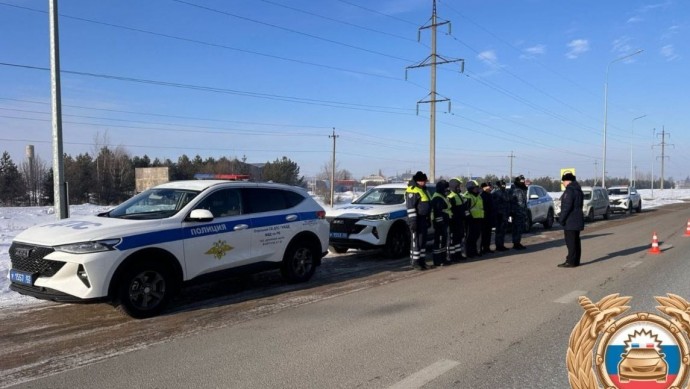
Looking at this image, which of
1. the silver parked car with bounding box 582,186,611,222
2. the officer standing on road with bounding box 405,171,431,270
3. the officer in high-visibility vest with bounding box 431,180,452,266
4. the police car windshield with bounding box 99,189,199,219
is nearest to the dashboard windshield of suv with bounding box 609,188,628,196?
the silver parked car with bounding box 582,186,611,222

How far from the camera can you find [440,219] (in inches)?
420

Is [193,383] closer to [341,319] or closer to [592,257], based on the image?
[341,319]

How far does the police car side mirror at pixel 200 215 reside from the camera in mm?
6793

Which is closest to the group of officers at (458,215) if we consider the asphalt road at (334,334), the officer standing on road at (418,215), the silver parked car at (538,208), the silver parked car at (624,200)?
the officer standing on road at (418,215)

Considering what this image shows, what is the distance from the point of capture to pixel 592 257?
38.5 ft

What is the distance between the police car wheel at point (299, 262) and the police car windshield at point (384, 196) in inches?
148

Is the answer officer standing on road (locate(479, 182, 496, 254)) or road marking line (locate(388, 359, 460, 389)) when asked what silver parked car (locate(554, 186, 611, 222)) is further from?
road marking line (locate(388, 359, 460, 389))

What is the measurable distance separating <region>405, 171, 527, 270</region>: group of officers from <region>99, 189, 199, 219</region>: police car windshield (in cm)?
463


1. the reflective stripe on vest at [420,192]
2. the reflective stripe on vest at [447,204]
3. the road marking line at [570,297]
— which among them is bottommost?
the road marking line at [570,297]

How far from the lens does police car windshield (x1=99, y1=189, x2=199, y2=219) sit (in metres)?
7.05

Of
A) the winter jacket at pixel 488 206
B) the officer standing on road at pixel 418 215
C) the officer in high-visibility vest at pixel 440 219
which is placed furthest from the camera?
the winter jacket at pixel 488 206

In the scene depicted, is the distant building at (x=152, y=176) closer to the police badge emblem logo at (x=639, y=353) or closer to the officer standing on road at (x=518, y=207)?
the officer standing on road at (x=518, y=207)

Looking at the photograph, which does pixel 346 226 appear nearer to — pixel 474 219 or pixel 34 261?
pixel 474 219

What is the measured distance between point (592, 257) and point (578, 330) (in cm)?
1009
